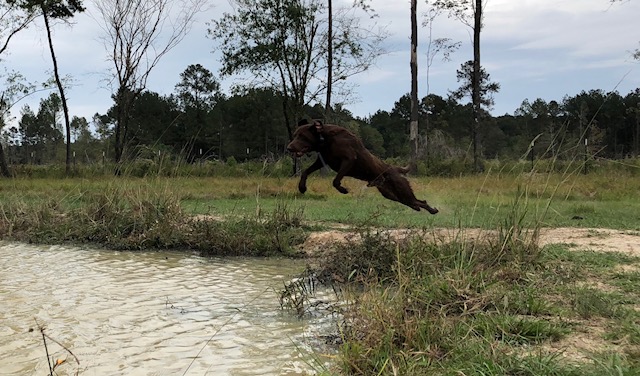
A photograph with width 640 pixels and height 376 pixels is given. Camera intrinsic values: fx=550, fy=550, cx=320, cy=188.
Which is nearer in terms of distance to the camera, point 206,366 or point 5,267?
point 206,366

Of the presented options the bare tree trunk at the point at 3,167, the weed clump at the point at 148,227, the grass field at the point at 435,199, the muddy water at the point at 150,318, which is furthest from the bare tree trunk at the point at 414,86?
the bare tree trunk at the point at 3,167

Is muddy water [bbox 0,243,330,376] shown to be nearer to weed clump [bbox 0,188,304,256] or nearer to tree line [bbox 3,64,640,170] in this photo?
weed clump [bbox 0,188,304,256]

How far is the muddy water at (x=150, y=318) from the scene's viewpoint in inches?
136

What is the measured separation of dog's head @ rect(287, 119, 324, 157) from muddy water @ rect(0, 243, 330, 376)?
138 centimetres

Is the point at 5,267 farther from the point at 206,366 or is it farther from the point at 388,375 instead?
the point at 388,375

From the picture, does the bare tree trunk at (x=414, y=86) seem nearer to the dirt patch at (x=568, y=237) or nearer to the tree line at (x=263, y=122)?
the dirt patch at (x=568, y=237)

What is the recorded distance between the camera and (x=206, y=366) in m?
3.40

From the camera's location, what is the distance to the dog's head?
167 inches

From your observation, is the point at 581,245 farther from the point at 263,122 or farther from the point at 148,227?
the point at 263,122

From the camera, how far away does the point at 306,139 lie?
A: 4.32 m

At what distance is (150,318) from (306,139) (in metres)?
1.94

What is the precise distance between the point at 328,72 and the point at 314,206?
11.8m

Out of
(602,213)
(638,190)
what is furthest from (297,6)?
(602,213)

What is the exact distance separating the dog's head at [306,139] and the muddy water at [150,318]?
4.51 ft
